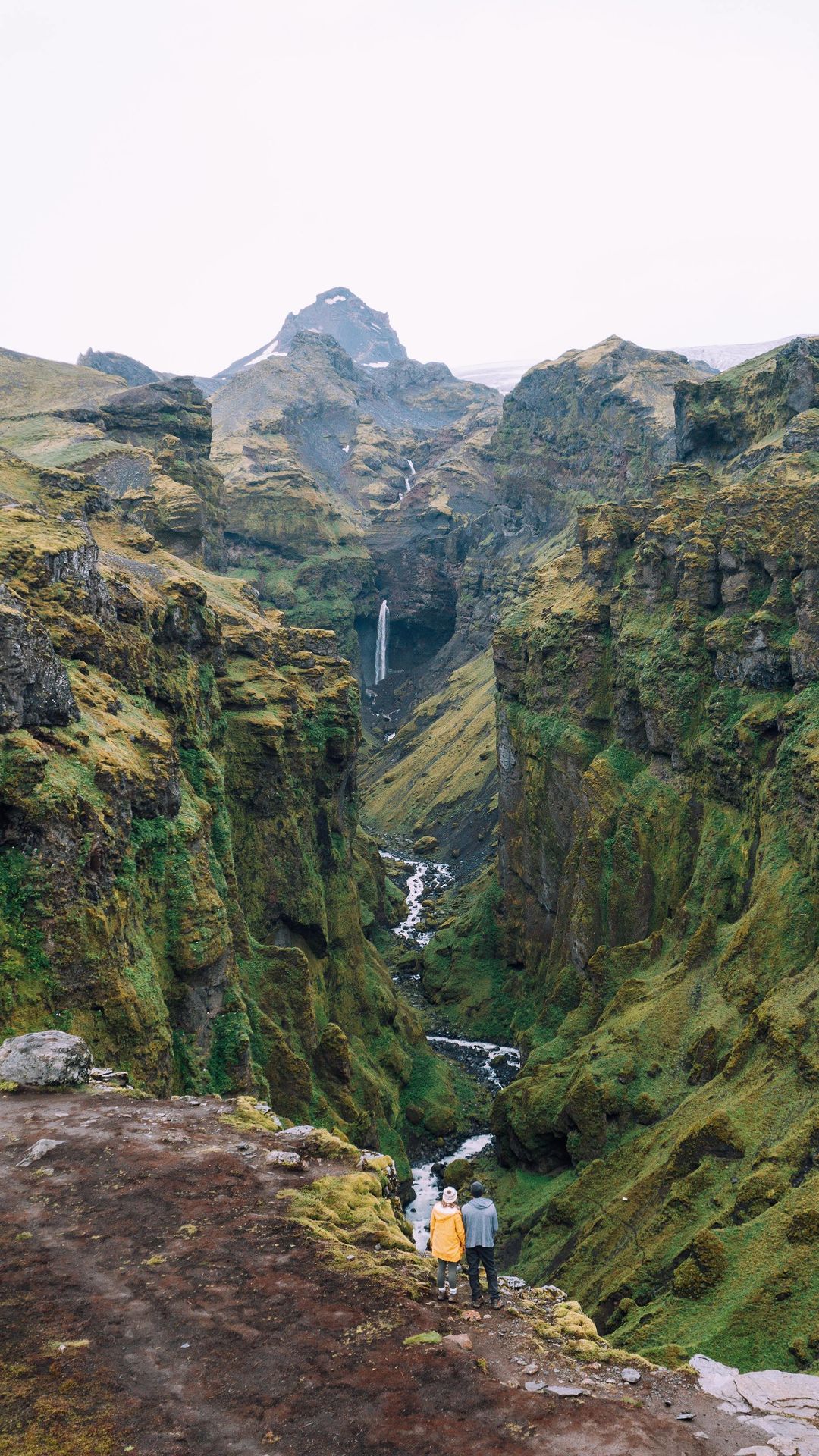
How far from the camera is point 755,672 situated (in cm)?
6988

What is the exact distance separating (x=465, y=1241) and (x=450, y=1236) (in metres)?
0.78

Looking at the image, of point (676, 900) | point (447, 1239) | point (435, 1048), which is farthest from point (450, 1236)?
point (435, 1048)

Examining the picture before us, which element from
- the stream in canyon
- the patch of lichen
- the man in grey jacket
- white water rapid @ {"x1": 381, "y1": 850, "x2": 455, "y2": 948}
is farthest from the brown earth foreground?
white water rapid @ {"x1": 381, "y1": 850, "x2": 455, "y2": 948}

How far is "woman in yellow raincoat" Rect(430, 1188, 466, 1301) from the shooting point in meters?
21.7

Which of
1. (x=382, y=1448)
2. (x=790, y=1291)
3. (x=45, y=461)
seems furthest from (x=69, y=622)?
(x=45, y=461)

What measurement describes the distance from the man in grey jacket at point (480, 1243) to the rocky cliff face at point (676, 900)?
13.2 meters

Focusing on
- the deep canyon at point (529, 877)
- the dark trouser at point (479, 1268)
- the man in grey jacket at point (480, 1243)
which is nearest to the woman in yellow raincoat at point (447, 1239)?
the man in grey jacket at point (480, 1243)

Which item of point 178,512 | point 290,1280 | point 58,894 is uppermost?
point 178,512

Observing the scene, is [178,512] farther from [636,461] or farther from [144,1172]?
[636,461]

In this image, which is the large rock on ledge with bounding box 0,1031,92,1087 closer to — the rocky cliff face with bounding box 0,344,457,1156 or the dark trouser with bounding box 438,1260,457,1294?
the rocky cliff face with bounding box 0,344,457,1156

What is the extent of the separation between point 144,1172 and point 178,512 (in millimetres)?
103609

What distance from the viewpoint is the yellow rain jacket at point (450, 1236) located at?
21656 mm

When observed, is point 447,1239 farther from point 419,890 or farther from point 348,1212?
point 419,890

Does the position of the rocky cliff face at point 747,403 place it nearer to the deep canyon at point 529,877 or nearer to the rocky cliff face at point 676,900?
the deep canyon at point 529,877
